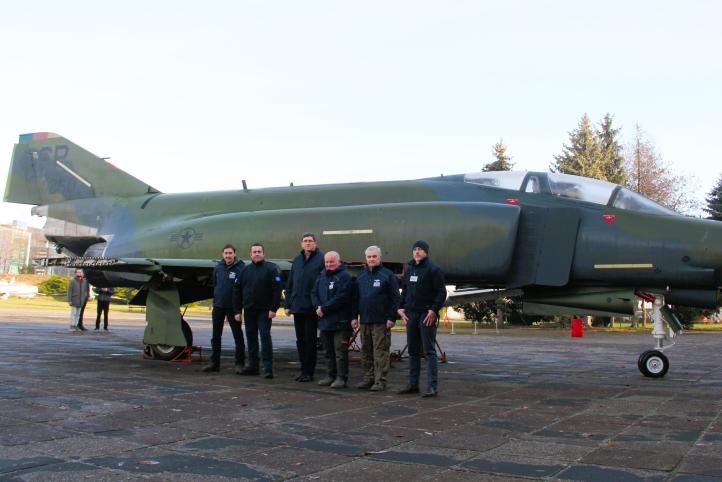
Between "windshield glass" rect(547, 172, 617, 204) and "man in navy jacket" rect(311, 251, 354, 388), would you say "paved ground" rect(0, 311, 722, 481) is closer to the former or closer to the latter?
"man in navy jacket" rect(311, 251, 354, 388)

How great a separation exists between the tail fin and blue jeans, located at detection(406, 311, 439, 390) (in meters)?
8.67

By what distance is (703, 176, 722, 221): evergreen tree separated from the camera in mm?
39312

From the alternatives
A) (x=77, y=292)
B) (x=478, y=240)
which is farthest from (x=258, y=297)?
(x=77, y=292)

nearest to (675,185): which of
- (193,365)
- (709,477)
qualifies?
(193,365)

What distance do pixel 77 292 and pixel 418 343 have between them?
13.8 metres

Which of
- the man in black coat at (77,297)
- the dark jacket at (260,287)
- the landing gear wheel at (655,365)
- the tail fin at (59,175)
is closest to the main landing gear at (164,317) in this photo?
the dark jacket at (260,287)

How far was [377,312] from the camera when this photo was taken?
739 cm

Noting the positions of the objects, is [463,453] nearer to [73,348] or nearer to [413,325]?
[413,325]

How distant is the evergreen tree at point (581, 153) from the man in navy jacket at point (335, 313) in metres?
37.5

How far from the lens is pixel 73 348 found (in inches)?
476

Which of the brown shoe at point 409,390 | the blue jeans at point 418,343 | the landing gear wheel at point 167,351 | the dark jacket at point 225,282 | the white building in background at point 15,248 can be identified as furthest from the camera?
the white building in background at point 15,248

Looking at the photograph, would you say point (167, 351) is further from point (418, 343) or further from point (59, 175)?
point (59, 175)

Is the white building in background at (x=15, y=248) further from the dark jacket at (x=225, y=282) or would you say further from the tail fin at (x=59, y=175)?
the dark jacket at (x=225, y=282)

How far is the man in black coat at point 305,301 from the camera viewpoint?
818 cm
